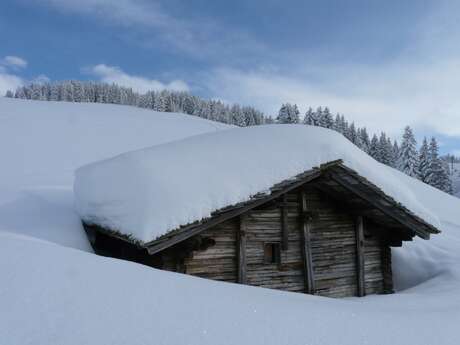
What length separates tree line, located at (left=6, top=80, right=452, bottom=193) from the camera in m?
52.9

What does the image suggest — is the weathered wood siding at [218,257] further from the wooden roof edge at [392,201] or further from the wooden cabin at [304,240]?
the wooden roof edge at [392,201]

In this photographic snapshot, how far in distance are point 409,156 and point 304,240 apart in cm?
4971

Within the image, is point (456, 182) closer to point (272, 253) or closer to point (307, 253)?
point (307, 253)

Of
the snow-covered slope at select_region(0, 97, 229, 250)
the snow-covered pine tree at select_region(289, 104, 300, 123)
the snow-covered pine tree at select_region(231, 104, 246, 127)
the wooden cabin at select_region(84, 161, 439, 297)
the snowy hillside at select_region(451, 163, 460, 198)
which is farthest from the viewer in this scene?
the snowy hillside at select_region(451, 163, 460, 198)

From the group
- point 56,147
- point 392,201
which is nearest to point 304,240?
point 392,201

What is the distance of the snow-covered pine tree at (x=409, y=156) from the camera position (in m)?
52.7

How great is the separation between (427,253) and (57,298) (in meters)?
12.1

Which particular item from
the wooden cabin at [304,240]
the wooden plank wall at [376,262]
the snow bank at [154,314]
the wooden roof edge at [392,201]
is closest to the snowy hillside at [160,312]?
the snow bank at [154,314]

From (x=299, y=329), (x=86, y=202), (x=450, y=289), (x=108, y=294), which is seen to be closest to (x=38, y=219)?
(x=86, y=202)

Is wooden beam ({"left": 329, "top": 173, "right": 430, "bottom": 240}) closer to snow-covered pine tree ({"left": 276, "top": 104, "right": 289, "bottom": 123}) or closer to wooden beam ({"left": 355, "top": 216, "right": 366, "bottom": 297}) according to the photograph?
wooden beam ({"left": 355, "top": 216, "right": 366, "bottom": 297})

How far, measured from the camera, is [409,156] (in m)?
53.1

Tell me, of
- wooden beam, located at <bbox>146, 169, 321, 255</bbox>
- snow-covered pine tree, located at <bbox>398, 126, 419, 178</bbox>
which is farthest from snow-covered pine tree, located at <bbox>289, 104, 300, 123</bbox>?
wooden beam, located at <bbox>146, 169, 321, 255</bbox>

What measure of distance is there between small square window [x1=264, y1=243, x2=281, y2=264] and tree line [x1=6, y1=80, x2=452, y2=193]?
4919 cm

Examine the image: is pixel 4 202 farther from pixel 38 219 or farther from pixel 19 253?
pixel 19 253
